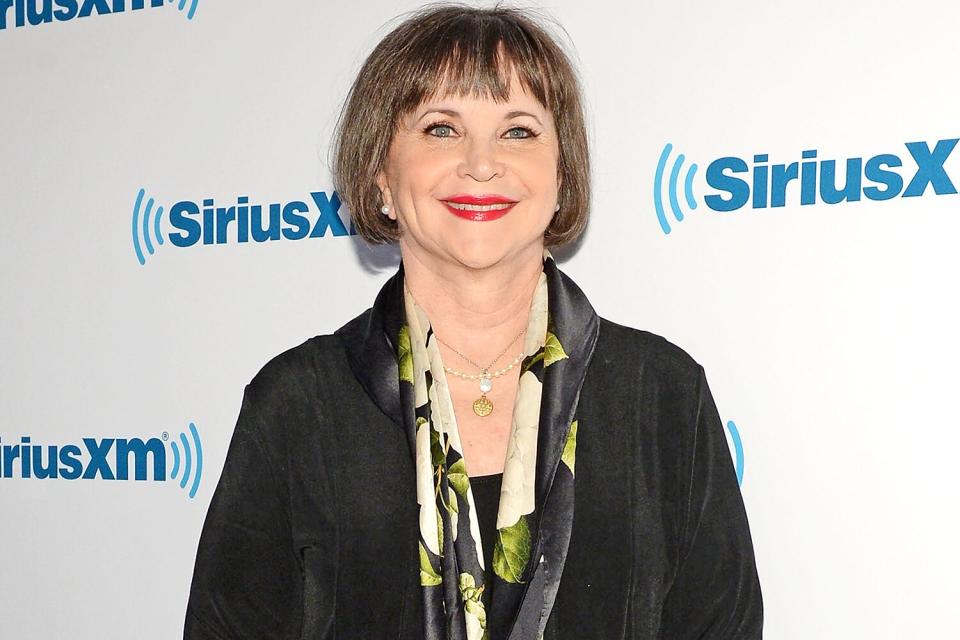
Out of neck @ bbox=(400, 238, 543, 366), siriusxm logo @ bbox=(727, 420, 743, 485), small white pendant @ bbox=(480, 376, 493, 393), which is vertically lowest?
siriusxm logo @ bbox=(727, 420, 743, 485)

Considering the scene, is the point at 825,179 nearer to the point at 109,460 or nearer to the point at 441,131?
the point at 441,131

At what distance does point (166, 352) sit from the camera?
2.71 m

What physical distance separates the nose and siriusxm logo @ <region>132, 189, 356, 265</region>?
2.54 feet

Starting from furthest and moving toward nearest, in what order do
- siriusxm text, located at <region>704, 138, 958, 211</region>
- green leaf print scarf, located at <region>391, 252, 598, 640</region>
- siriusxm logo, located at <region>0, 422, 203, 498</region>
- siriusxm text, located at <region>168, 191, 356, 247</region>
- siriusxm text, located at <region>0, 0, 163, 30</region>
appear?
1. siriusxm text, located at <region>0, 0, 163, 30</region>
2. siriusxm logo, located at <region>0, 422, 203, 498</region>
3. siriusxm text, located at <region>168, 191, 356, 247</region>
4. siriusxm text, located at <region>704, 138, 958, 211</region>
5. green leaf print scarf, located at <region>391, 252, 598, 640</region>

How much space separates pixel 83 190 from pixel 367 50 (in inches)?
33.2

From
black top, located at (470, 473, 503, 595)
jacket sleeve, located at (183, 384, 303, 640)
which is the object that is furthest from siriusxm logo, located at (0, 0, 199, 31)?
black top, located at (470, 473, 503, 595)

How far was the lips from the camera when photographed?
1.77 metres

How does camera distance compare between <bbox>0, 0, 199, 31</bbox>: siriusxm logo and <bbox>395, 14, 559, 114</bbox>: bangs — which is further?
<bbox>0, 0, 199, 31</bbox>: siriusxm logo

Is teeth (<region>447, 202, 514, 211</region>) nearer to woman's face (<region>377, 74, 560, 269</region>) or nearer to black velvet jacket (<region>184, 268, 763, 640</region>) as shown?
woman's face (<region>377, 74, 560, 269</region>)

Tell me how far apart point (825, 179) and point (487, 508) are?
86cm

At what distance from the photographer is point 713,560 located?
5.88ft

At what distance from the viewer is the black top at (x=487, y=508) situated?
69.9 inches

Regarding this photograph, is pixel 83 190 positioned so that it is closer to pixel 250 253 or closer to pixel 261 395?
pixel 250 253

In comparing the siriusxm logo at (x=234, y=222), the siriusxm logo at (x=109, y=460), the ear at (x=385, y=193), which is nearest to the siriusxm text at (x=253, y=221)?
the siriusxm logo at (x=234, y=222)
